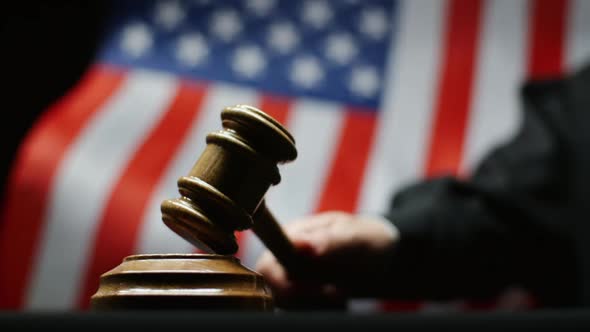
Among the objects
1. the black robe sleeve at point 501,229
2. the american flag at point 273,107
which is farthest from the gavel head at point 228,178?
the american flag at point 273,107

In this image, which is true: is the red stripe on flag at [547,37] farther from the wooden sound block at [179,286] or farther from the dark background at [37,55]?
the wooden sound block at [179,286]

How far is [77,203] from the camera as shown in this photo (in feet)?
5.08

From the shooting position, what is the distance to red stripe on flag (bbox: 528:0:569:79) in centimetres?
178

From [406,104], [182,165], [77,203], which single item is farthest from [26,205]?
[406,104]

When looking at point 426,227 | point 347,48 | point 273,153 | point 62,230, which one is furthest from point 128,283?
point 347,48

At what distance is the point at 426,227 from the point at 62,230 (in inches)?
31.4

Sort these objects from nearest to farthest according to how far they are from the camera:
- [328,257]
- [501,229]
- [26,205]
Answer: [328,257] < [501,229] < [26,205]

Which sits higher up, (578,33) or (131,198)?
(578,33)

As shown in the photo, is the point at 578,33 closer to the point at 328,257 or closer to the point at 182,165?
the point at 182,165

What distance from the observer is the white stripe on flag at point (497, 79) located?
1.75m

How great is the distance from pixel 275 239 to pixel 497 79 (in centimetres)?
133

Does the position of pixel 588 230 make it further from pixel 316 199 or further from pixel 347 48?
pixel 347 48

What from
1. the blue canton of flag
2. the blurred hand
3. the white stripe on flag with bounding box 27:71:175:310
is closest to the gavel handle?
the blurred hand

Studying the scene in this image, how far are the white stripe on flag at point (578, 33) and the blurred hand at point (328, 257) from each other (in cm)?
114
